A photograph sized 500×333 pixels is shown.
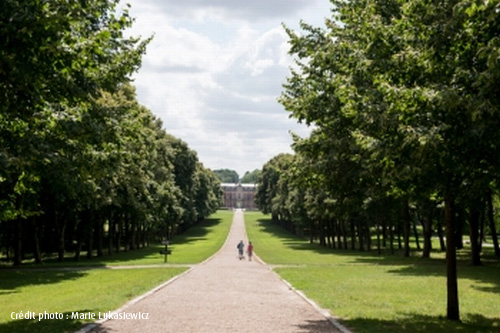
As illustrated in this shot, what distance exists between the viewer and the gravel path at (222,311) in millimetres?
10992

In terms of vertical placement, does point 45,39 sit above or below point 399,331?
above

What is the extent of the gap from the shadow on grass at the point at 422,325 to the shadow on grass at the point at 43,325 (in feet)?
19.8

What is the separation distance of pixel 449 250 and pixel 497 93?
16.2 ft

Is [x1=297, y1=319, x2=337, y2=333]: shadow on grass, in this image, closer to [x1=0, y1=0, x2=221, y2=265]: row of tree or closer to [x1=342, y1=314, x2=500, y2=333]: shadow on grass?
[x1=342, y1=314, x2=500, y2=333]: shadow on grass

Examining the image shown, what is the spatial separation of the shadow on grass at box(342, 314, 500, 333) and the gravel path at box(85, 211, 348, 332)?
61 centimetres

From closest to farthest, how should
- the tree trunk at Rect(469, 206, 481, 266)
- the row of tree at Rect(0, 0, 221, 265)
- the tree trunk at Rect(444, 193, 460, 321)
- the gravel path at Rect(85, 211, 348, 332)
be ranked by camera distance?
1. the row of tree at Rect(0, 0, 221, 265)
2. the gravel path at Rect(85, 211, 348, 332)
3. the tree trunk at Rect(444, 193, 460, 321)
4. the tree trunk at Rect(469, 206, 481, 266)

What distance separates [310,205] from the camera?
Result: 51000 mm

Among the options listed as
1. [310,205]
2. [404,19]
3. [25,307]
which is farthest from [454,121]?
[310,205]

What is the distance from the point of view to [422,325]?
11703 millimetres

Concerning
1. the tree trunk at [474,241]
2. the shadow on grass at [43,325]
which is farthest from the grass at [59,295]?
the tree trunk at [474,241]

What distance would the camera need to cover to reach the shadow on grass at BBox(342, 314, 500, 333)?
1112 centimetres

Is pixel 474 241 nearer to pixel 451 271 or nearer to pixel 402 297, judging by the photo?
pixel 402 297

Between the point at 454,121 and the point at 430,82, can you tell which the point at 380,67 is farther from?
the point at 454,121

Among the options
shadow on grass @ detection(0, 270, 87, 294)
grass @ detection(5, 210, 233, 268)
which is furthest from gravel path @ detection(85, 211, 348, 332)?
grass @ detection(5, 210, 233, 268)
